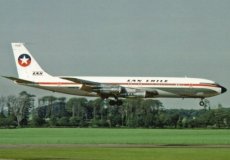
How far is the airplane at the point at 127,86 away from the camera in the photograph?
107 meters

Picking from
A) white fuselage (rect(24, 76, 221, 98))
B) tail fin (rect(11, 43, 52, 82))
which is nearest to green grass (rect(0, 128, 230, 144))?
white fuselage (rect(24, 76, 221, 98))

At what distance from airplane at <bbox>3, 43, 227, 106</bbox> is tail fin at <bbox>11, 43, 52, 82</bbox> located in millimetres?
1516

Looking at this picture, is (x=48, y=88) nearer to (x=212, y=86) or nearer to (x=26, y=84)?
(x=26, y=84)

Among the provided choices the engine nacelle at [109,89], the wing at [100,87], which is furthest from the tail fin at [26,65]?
the engine nacelle at [109,89]

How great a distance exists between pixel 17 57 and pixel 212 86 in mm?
30790

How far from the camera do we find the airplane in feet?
350

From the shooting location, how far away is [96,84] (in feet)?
351

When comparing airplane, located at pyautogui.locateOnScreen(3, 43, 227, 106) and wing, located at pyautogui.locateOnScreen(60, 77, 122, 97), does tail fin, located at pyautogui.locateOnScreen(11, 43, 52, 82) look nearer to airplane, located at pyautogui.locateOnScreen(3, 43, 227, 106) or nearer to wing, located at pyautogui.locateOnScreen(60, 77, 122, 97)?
airplane, located at pyautogui.locateOnScreen(3, 43, 227, 106)

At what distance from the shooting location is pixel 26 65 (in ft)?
387

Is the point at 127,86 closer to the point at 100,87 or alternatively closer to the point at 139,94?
the point at 139,94

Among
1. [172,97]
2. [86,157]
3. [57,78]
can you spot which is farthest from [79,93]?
[86,157]

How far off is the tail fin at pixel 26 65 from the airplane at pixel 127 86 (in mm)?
1516

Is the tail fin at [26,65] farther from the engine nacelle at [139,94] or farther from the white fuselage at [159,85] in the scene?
the engine nacelle at [139,94]

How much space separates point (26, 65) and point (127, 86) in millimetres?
18689
